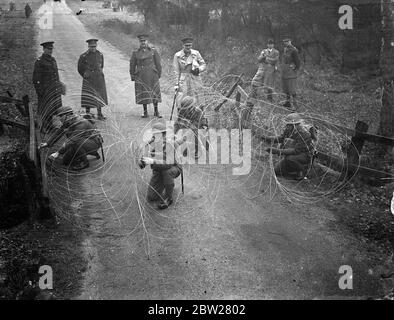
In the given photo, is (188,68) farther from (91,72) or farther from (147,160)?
(147,160)

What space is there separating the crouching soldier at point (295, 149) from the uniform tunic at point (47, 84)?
599 centimetres

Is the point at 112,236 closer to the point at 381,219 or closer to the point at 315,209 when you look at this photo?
the point at 315,209

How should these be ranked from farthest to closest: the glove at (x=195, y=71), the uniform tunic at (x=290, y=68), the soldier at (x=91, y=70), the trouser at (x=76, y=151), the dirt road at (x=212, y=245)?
the uniform tunic at (x=290, y=68), the soldier at (x=91, y=70), the glove at (x=195, y=71), the trouser at (x=76, y=151), the dirt road at (x=212, y=245)

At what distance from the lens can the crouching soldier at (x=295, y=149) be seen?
8305 millimetres

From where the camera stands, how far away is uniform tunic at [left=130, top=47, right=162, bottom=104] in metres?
11.7

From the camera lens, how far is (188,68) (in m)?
10.4

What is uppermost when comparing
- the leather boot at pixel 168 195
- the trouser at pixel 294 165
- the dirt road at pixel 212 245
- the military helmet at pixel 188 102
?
the military helmet at pixel 188 102

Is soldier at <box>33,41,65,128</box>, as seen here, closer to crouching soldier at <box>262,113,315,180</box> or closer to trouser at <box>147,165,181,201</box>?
trouser at <box>147,165,181,201</box>

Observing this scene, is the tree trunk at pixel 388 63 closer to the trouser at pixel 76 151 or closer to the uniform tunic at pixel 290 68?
the uniform tunic at pixel 290 68

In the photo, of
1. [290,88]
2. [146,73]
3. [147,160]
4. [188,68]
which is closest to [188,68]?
[188,68]

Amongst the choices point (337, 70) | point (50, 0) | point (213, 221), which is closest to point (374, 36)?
point (337, 70)

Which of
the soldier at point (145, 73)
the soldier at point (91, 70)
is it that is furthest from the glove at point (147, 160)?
the soldier at point (91, 70)
